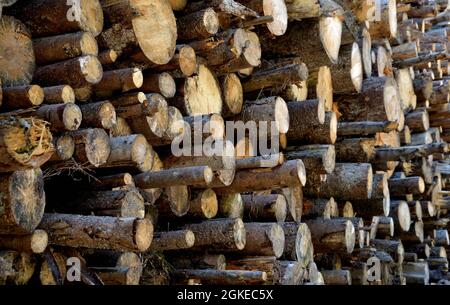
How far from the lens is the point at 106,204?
2.96 m

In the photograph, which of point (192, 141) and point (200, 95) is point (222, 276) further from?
point (200, 95)

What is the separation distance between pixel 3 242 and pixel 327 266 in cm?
332

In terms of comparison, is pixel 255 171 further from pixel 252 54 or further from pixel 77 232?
pixel 77 232

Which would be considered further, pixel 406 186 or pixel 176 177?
pixel 406 186

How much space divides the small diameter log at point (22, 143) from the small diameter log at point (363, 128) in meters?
3.35

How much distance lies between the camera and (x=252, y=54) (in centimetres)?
377

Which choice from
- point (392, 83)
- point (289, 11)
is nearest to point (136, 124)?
point (289, 11)

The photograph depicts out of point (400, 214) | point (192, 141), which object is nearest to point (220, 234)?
point (192, 141)

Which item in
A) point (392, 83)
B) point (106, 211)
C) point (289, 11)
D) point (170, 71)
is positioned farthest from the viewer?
point (392, 83)

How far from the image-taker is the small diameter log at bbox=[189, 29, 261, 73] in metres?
3.52

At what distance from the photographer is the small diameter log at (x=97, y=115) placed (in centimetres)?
279

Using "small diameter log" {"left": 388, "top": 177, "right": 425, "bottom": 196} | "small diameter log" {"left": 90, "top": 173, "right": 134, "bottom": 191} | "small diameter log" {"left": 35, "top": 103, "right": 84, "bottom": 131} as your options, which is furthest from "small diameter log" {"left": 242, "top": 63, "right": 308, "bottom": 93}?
"small diameter log" {"left": 388, "top": 177, "right": 425, "bottom": 196}

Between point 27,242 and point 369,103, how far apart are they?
3805mm

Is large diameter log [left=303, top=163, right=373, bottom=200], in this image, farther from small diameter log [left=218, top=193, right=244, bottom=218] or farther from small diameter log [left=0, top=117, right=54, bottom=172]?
small diameter log [left=0, top=117, right=54, bottom=172]
